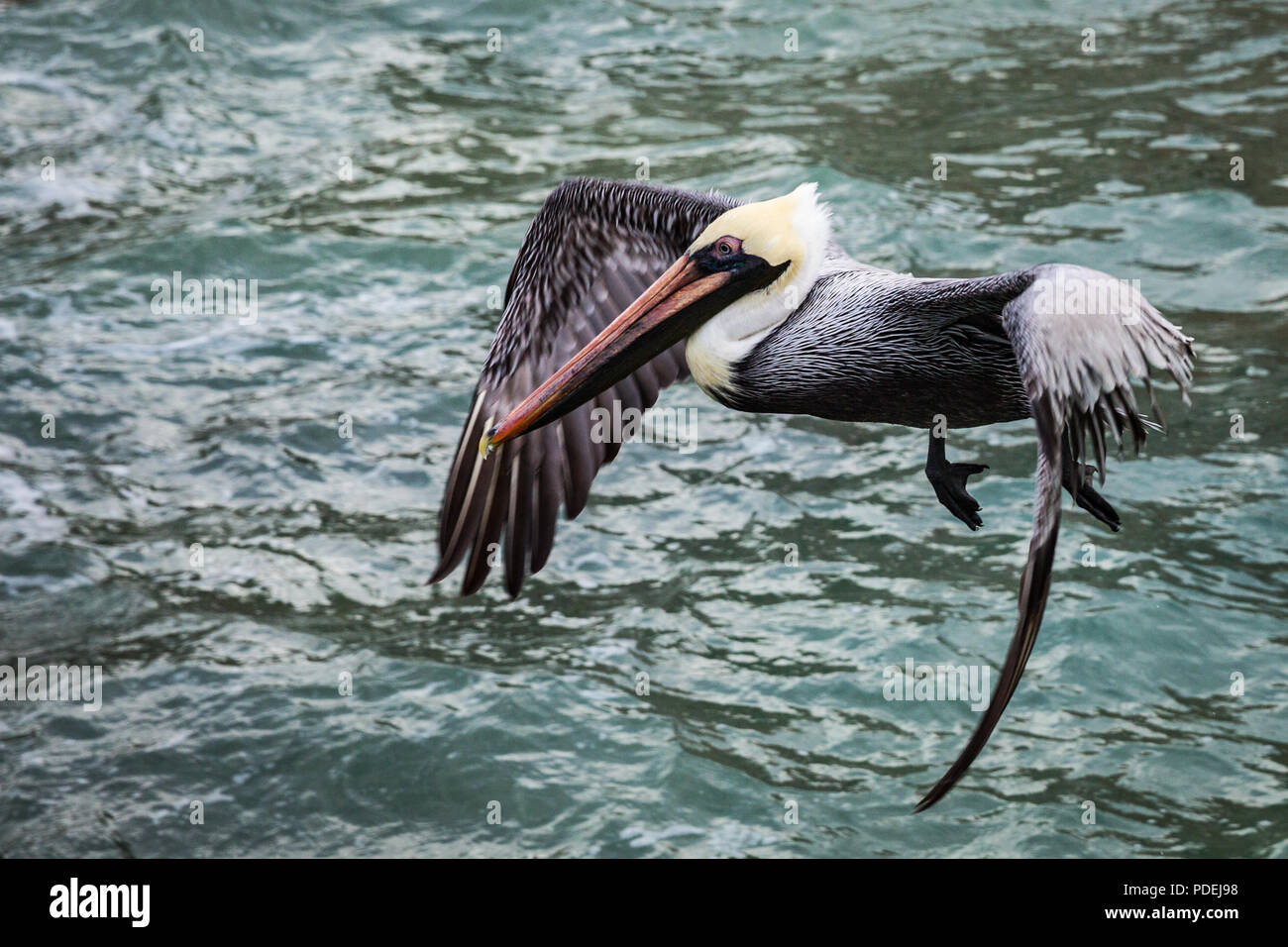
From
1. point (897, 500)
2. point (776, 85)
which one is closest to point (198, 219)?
point (776, 85)

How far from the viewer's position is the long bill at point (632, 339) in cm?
593

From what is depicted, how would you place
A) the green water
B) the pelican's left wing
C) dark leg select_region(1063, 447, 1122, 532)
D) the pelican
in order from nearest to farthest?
the pelican's left wing < the pelican < dark leg select_region(1063, 447, 1122, 532) < the green water

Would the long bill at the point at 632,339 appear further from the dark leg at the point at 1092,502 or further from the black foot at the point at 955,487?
the dark leg at the point at 1092,502

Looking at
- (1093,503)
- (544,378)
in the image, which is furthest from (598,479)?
(1093,503)

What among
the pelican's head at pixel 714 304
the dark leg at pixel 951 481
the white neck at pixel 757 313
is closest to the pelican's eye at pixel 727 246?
the pelican's head at pixel 714 304

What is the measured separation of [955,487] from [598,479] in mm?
5421

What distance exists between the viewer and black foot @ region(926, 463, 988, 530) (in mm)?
6078

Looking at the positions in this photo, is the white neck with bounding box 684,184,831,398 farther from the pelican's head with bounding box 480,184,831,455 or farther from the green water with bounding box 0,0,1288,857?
the green water with bounding box 0,0,1288,857

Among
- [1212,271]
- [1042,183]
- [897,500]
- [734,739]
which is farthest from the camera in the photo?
[1042,183]

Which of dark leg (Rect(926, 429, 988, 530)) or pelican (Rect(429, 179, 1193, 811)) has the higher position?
pelican (Rect(429, 179, 1193, 811))

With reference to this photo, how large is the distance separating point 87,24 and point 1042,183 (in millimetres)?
9551

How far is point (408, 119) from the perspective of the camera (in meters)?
15.1

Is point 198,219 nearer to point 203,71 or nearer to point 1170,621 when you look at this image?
point 203,71

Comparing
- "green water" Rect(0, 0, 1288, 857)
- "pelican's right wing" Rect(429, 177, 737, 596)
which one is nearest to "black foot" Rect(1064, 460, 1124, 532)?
"pelican's right wing" Rect(429, 177, 737, 596)
